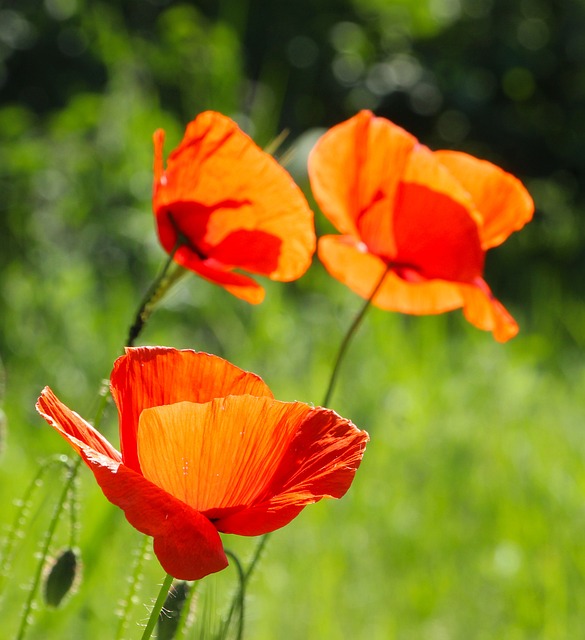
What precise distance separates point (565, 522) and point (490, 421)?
0.47 m

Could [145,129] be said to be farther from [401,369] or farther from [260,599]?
[260,599]

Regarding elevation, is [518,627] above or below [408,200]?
below

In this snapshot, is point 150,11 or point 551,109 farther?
point 551,109

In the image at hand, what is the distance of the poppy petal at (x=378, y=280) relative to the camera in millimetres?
1114

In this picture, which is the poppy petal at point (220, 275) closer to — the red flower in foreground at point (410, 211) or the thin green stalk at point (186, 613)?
the red flower in foreground at point (410, 211)

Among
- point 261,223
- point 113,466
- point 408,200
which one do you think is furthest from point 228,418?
point 408,200

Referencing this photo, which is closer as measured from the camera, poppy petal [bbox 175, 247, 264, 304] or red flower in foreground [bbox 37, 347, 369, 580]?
red flower in foreground [bbox 37, 347, 369, 580]

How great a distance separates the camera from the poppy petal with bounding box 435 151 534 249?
1.08 m

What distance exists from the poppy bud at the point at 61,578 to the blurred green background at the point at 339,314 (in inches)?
4.7

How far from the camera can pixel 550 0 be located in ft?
15.4

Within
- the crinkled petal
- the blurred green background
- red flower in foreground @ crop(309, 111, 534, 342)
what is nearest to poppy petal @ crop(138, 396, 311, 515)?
the crinkled petal

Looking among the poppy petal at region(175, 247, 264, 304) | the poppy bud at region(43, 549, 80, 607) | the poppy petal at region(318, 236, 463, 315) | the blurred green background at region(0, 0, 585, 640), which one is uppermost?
the poppy petal at region(175, 247, 264, 304)

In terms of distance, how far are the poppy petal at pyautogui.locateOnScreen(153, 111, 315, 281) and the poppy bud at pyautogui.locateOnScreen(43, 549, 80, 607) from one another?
0.26 metres

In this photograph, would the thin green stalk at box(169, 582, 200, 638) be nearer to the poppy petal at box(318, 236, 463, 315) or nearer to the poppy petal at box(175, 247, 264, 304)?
the poppy petal at box(175, 247, 264, 304)
